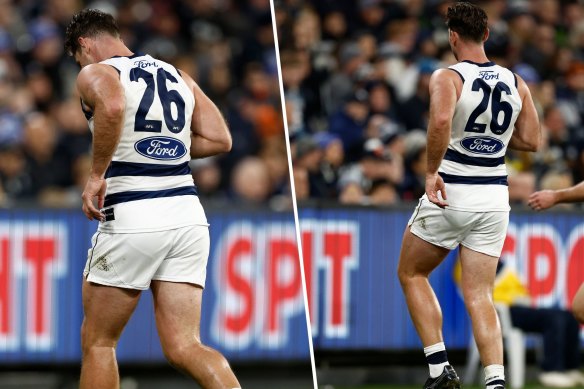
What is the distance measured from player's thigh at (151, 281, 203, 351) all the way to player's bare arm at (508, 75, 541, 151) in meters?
2.46

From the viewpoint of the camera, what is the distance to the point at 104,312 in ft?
20.4

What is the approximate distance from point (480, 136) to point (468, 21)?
27.7 inches

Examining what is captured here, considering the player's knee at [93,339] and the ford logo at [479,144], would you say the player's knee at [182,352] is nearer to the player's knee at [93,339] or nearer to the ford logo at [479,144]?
the player's knee at [93,339]

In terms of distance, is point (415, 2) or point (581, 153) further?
point (415, 2)

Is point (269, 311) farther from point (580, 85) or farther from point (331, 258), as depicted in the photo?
point (580, 85)

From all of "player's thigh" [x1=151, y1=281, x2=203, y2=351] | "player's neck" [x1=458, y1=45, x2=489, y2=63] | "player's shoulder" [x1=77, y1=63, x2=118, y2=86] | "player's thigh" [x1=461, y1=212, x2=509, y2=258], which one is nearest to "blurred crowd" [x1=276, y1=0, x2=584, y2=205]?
"player's thigh" [x1=461, y1=212, x2=509, y2=258]

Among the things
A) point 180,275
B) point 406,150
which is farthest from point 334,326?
point 180,275

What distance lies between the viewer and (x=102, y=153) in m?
6.05

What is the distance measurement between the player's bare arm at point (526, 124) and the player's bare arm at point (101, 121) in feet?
8.84

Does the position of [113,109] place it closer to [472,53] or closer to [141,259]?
[141,259]

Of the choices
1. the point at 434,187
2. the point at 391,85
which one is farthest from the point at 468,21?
the point at 391,85

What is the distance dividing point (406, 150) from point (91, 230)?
3271mm

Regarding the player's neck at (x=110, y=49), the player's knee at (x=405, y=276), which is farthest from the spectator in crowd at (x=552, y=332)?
the player's neck at (x=110, y=49)

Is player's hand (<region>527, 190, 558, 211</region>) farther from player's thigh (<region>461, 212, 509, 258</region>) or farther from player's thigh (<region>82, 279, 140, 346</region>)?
player's thigh (<region>82, 279, 140, 346</region>)
